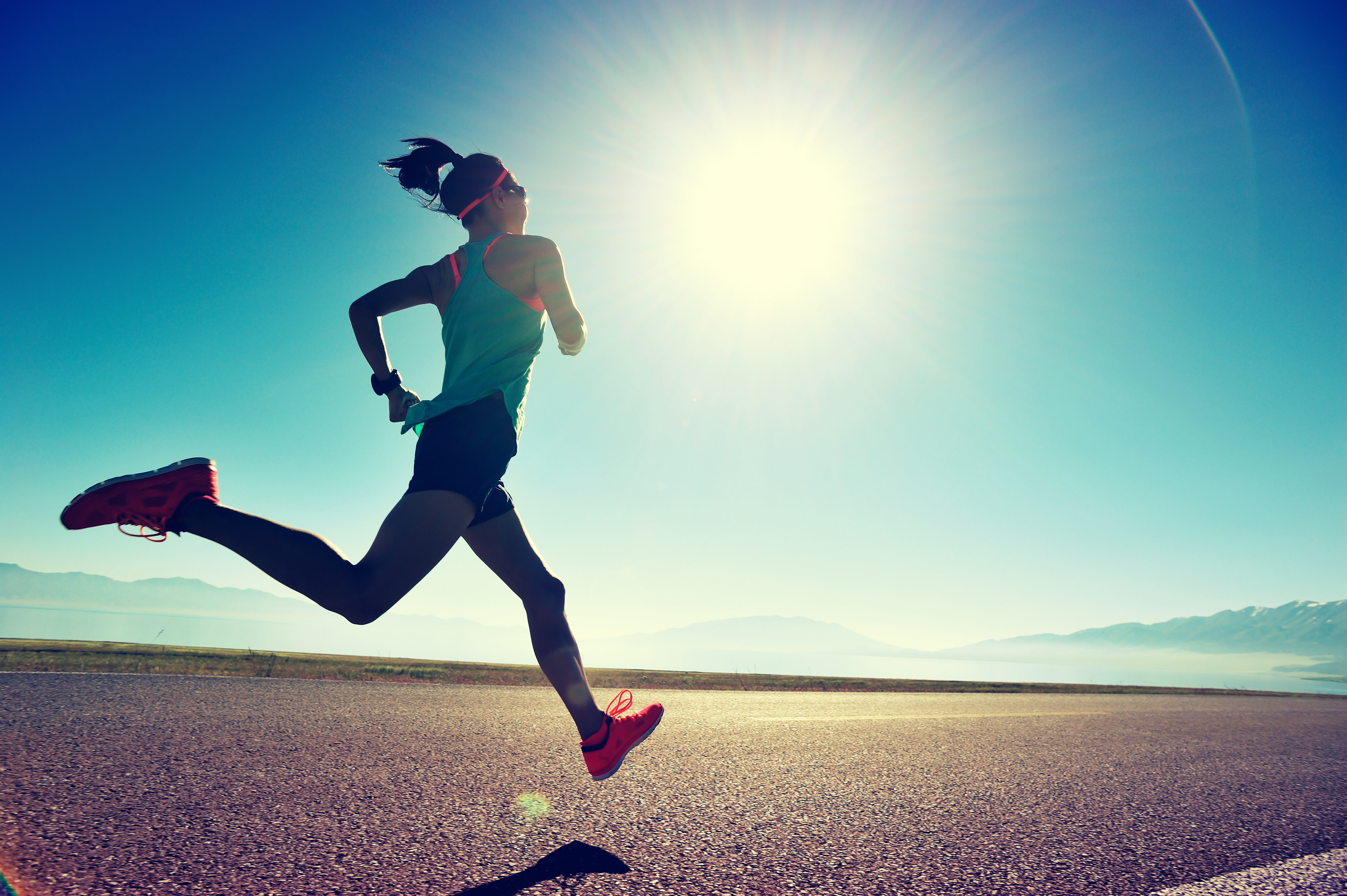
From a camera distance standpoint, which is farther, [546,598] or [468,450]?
[546,598]

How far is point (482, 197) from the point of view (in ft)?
8.94

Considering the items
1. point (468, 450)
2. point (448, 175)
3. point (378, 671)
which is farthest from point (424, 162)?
point (378, 671)

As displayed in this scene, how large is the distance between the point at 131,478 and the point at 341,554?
653 mm

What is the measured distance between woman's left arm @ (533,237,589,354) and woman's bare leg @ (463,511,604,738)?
0.83m

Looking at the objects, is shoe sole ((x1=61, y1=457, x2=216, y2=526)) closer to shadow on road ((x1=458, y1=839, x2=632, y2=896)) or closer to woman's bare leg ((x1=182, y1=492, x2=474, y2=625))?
woman's bare leg ((x1=182, y1=492, x2=474, y2=625))

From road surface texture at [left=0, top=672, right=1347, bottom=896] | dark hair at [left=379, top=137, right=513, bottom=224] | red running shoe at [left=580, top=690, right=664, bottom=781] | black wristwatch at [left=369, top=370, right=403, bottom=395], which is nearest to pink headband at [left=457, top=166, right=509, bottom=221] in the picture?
dark hair at [left=379, top=137, right=513, bottom=224]

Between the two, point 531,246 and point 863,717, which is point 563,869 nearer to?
point 531,246

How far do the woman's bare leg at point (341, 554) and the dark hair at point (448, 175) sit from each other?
58.0 inches

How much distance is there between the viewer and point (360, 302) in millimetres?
2533

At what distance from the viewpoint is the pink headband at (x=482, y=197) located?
2.72 metres

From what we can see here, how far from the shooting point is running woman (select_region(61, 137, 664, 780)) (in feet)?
6.08

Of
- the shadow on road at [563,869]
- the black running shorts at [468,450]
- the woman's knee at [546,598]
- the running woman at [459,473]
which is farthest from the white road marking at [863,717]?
the black running shorts at [468,450]

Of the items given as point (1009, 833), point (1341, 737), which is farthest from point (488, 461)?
point (1341, 737)

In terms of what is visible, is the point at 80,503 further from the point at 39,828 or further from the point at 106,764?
the point at 106,764
